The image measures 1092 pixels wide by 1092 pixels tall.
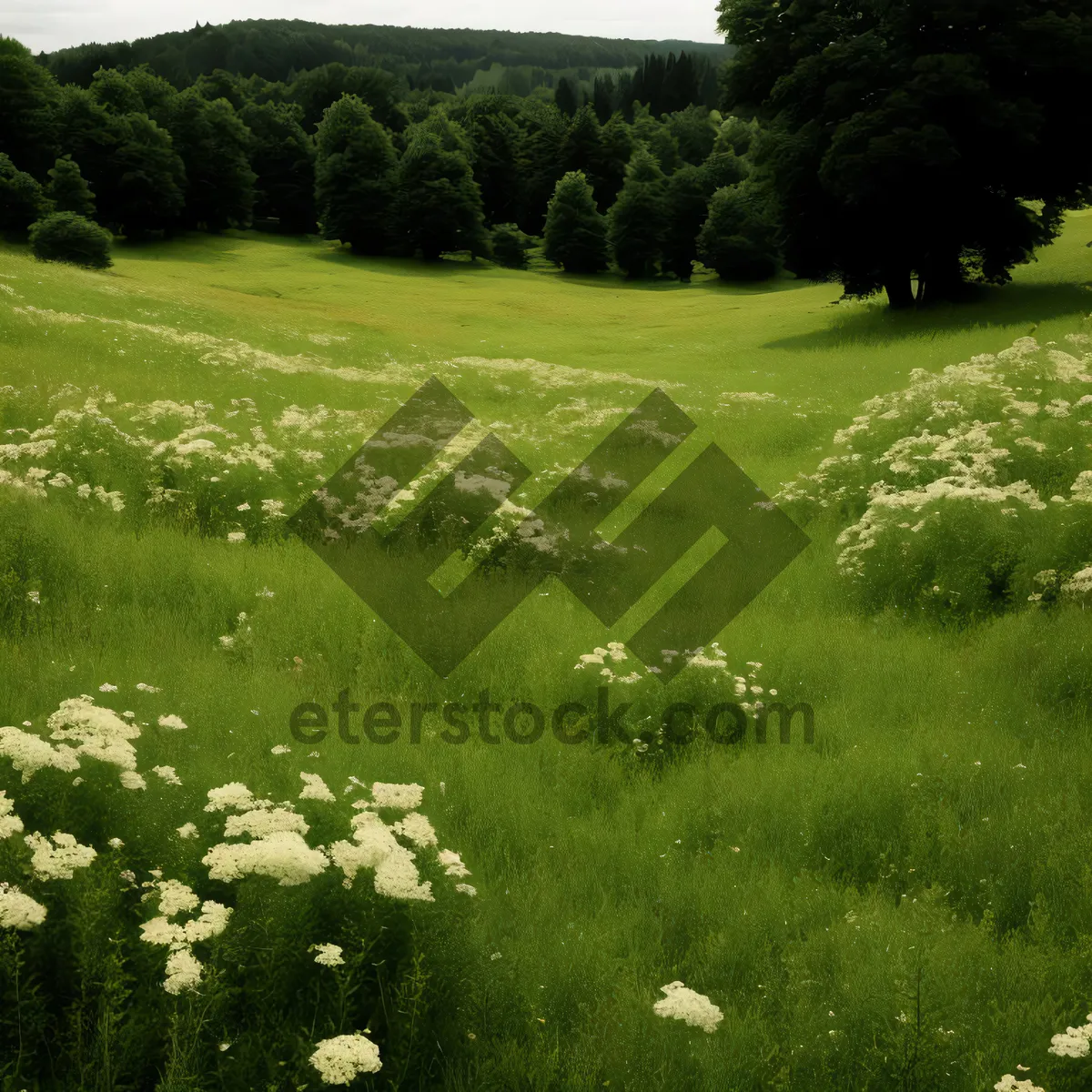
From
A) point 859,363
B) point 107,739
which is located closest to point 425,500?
point 107,739

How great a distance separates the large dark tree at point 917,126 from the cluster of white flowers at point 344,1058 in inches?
1160

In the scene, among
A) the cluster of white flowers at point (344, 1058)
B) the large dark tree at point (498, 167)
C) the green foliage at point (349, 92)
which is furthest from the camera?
the green foliage at point (349, 92)

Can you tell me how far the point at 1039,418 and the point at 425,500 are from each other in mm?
8346

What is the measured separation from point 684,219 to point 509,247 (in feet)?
41.8

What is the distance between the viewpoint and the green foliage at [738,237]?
60.9 meters

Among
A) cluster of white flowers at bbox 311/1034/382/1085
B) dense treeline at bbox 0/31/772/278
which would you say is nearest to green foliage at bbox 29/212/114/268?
dense treeline at bbox 0/31/772/278

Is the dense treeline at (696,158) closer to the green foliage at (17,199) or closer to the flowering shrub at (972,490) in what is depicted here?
the green foliage at (17,199)

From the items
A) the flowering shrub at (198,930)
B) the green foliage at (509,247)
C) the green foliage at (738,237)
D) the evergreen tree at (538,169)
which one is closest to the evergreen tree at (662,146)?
the evergreen tree at (538,169)

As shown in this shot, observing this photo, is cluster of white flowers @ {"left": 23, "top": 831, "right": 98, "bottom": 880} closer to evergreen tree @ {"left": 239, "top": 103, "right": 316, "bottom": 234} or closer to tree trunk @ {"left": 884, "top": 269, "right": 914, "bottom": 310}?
tree trunk @ {"left": 884, "top": 269, "right": 914, "bottom": 310}

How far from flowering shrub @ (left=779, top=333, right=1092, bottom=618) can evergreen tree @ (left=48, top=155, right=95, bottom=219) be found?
48040 millimetres

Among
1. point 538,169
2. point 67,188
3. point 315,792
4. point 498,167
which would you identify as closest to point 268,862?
point 315,792

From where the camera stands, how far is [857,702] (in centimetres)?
820

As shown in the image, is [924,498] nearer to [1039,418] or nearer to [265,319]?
[1039,418]

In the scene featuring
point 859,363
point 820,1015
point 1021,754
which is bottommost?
point 820,1015
